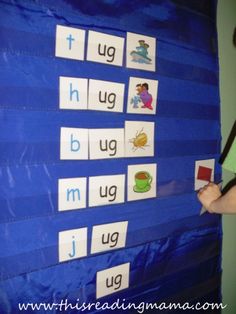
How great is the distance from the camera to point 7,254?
2.61 ft

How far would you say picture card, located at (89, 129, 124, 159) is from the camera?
91cm

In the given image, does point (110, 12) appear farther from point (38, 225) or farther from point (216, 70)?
point (38, 225)

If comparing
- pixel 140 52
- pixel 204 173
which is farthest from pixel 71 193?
pixel 204 173

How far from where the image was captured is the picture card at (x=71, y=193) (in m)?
0.86

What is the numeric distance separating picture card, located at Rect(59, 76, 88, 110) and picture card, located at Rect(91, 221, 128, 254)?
0.39 metres

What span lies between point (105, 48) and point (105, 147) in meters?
0.30

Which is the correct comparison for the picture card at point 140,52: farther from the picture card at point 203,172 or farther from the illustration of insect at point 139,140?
the picture card at point 203,172

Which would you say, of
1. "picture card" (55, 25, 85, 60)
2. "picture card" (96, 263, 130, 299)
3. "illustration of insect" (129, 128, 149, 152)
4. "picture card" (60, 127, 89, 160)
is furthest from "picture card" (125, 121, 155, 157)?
"picture card" (96, 263, 130, 299)

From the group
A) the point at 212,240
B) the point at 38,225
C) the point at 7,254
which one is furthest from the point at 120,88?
the point at 212,240

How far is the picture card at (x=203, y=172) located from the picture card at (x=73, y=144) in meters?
0.53

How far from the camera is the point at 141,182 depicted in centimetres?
103

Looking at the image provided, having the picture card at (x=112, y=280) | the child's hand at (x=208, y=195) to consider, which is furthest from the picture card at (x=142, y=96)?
the picture card at (x=112, y=280)

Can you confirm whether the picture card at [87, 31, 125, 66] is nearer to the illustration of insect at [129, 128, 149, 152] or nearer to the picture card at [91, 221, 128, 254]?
the illustration of insect at [129, 128, 149, 152]

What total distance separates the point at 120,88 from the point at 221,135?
615 millimetres
